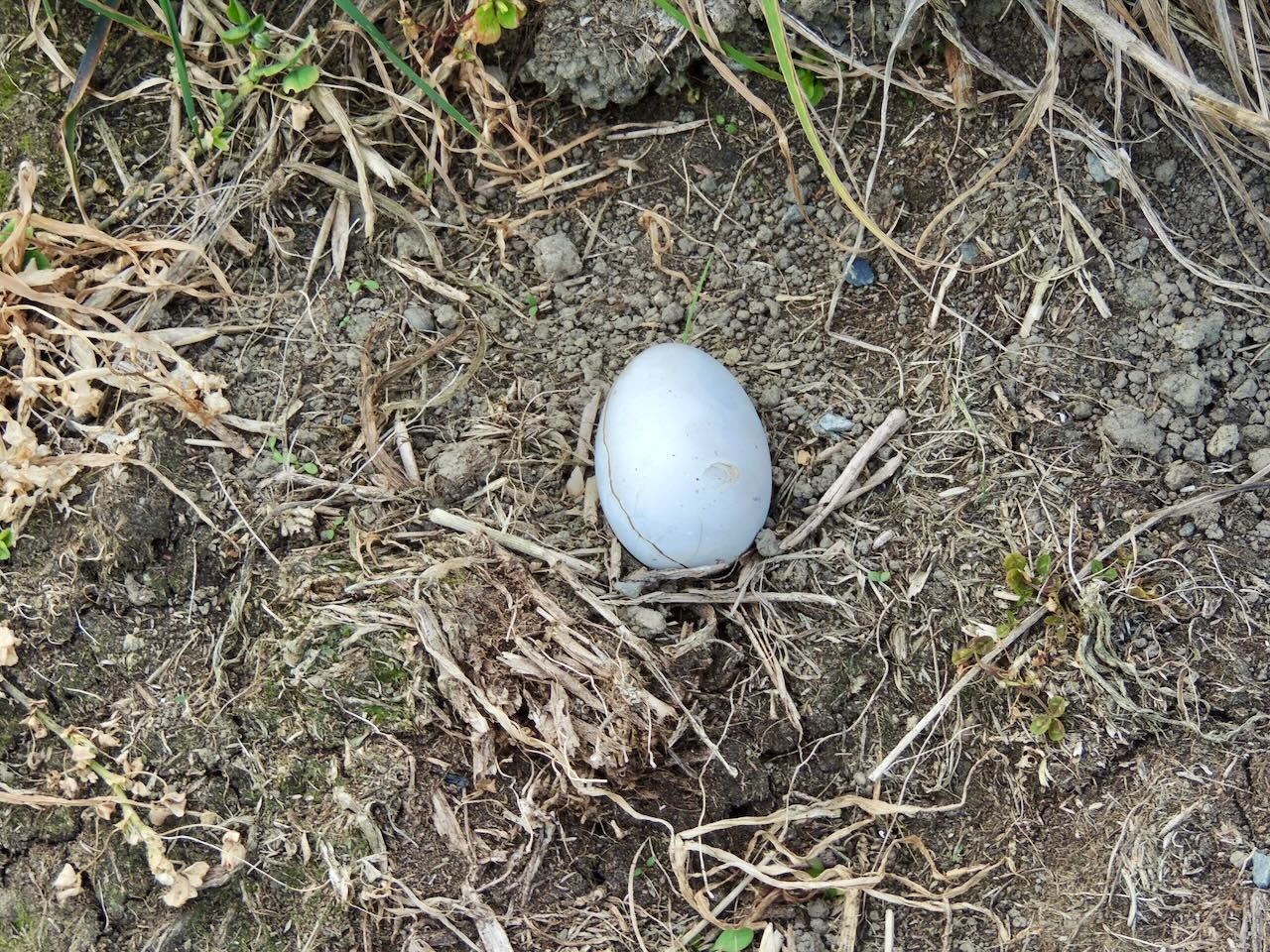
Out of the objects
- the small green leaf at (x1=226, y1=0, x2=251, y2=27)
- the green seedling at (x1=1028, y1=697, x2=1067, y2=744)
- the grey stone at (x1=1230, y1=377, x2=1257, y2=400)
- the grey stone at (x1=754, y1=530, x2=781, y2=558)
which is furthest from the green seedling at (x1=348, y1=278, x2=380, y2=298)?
the grey stone at (x1=1230, y1=377, x2=1257, y2=400)

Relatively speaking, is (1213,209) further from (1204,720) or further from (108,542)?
(108,542)

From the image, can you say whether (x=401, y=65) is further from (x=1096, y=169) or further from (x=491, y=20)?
(x=1096, y=169)

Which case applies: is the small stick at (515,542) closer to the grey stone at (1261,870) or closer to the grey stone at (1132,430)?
the grey stone at (1132,430)

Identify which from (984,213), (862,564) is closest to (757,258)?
(984,213)

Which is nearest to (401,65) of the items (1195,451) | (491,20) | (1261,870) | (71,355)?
(491,20)

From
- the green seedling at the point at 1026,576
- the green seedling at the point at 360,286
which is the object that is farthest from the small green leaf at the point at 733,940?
the green seedling at the point at 360,286

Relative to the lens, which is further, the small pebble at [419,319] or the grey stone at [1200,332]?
the small pebble at [419,319]
